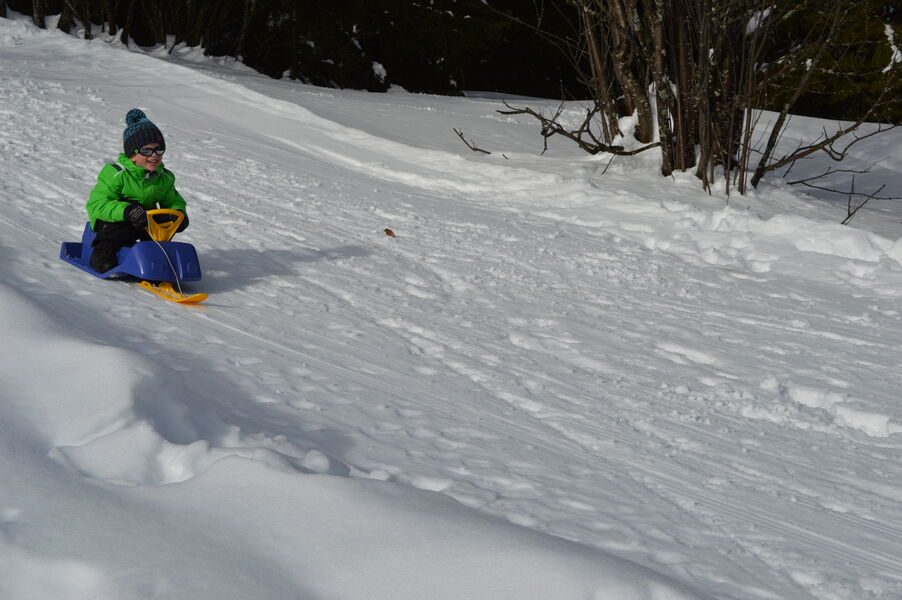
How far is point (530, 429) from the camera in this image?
405 centimetres

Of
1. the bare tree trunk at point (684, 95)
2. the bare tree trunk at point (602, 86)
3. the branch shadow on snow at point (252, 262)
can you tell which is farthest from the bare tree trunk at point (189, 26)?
the branch shadow on snow at point (252, 262)

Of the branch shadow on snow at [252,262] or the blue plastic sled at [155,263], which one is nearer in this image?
the blue plastic sled at [155,263]

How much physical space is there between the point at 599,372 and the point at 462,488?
1739mm

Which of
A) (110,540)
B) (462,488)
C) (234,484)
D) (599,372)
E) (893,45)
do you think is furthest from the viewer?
(893,45)

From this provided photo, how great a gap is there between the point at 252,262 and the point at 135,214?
111 cm

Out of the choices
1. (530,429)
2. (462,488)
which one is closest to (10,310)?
(462,488)

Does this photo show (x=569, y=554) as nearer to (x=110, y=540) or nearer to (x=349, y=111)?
(x=110, y=540)

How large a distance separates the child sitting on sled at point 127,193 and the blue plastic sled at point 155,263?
7 cm

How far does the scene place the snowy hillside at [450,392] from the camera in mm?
2346

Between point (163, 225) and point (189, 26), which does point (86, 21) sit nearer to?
point (189, 26)

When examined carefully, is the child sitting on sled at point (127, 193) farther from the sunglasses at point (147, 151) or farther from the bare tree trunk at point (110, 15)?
the bare tree trunk at point (110, 15)

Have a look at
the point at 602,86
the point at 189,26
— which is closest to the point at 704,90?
the point at 602,86

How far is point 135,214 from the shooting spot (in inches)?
211

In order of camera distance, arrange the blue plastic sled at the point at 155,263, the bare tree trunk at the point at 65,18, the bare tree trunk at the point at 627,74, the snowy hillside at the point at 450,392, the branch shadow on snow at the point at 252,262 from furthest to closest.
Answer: the bare tree trunk at the point at 65,18 < the bare tree trunk at the point at 627,74 < the branch shadow on snow at the point at 252,262 < the blue plastic sled at the point at 155,263 < the snowy hillside at the point at 450,392
